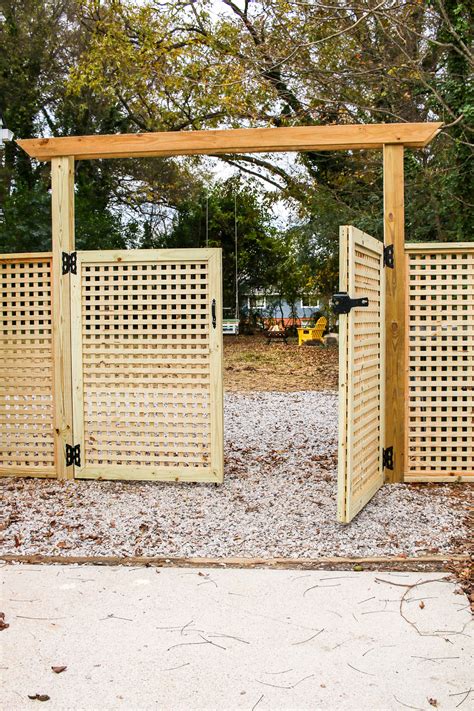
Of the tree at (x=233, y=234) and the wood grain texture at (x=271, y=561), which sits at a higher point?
the tree at (x=233, y=234)

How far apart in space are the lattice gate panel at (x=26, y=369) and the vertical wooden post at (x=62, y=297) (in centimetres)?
8

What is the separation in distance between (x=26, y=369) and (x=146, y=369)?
84 cm

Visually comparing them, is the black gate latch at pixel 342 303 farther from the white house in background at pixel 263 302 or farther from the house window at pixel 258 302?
the house window at pixel 258 302

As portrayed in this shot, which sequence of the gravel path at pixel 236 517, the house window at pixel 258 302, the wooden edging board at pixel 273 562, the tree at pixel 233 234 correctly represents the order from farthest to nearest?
the house window at pixel 258 302 < the tree at pixel 233 234 < the gravel path at pixel 236 517 < the wooden edging board at pixel 273 562

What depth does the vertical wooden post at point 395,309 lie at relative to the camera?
13.9 ft

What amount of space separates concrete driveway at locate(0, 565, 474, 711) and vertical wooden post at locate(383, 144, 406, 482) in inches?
59.2

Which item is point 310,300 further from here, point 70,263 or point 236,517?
point 236,517

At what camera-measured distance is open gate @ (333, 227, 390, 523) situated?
3.31 meters

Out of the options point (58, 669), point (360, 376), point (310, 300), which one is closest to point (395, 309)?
point (360, 376)

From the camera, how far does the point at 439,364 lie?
432 cm

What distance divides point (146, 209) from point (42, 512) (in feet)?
45.2

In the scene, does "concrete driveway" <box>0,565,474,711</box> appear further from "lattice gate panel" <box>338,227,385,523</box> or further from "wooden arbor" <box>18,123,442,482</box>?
"wooden arbor" <box>18,123,442,482</box>

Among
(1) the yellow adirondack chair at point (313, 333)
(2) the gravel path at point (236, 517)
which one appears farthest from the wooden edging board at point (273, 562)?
(1) the yellow adirondack chair at point (313, 333)

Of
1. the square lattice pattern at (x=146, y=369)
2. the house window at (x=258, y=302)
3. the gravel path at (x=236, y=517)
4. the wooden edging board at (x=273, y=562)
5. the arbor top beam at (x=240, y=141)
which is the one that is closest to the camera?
the wooden edging board at (x=273, y=562)
